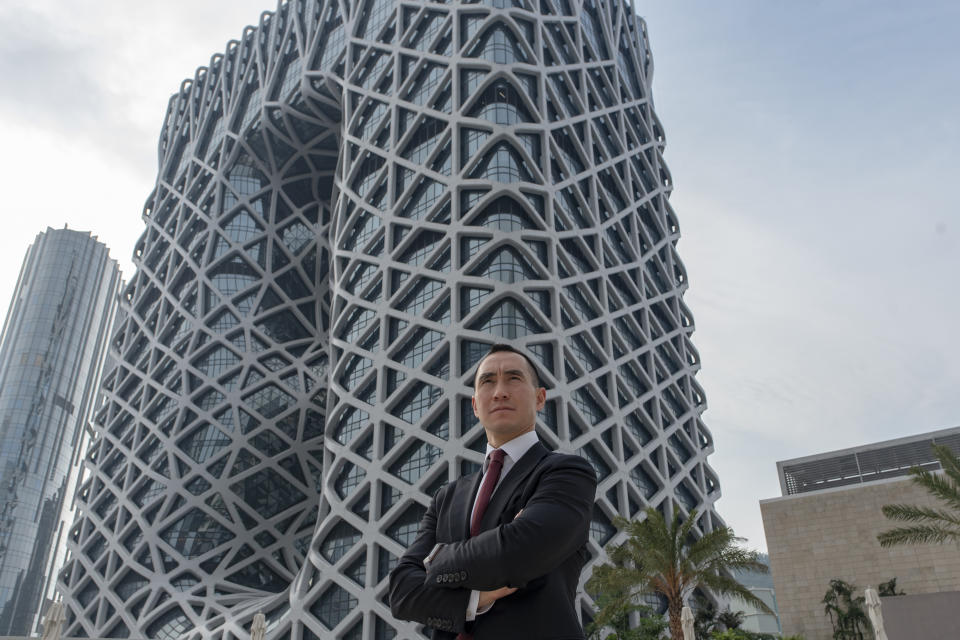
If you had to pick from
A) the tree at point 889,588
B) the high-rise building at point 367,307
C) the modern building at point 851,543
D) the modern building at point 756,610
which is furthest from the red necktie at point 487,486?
the modern building at point 851,543

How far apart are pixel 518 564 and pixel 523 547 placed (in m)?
0.07

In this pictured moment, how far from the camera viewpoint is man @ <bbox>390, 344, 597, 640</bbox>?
326 centimetres

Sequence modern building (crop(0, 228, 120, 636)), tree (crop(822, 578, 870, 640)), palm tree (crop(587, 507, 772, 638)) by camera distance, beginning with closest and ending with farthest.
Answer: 1. palm tree (crop(587, 507, 772, 638))
2. tree (crop(822, 578, 870, 640))
3. modern building (crop(0, 228, 120, 636))

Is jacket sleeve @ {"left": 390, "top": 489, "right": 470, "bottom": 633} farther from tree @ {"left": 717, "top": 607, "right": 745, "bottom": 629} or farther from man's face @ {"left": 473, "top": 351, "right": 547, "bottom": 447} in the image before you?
tree @ {"left": 717, "top": 607, "right": 745, "bottom": 629}

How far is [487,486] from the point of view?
380cm

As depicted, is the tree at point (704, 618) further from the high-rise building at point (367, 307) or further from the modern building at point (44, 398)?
the modern building at point (44, 398)

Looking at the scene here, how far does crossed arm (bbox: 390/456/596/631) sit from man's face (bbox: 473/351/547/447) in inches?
15.0

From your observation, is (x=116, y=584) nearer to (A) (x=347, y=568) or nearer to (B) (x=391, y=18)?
(A) (x=347, y=568)

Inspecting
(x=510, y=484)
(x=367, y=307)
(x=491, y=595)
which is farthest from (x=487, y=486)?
(x=367, y=307)

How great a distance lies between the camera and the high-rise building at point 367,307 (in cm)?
4081

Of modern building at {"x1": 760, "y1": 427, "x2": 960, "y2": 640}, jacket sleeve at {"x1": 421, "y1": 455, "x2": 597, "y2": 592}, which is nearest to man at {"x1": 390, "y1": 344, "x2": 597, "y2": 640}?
jacket sleeve at {"x1": 421, "y1": 455, "x2": 597, "y2": 592}

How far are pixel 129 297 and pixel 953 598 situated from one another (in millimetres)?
63947

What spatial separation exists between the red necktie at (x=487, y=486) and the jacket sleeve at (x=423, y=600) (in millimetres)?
338

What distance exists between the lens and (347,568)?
39875mm
